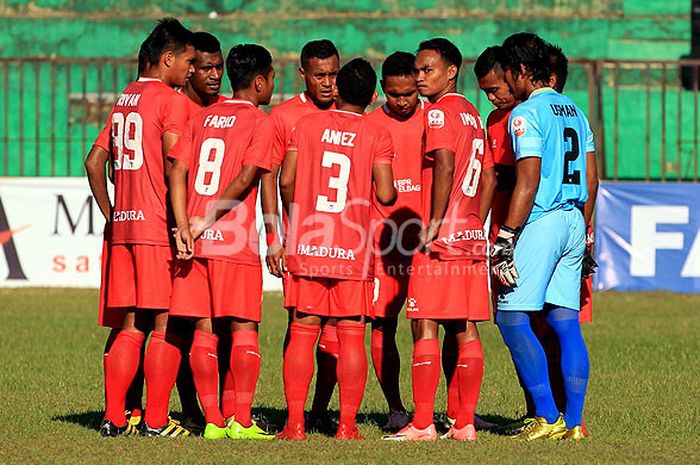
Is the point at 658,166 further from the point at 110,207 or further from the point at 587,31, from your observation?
the point at 110,207

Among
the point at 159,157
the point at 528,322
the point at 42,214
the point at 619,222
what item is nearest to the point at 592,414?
the point at 528,322

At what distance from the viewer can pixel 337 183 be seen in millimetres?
8531

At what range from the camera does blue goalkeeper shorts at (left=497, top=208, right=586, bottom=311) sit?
8.59 metres

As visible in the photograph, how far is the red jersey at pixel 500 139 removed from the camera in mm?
9164

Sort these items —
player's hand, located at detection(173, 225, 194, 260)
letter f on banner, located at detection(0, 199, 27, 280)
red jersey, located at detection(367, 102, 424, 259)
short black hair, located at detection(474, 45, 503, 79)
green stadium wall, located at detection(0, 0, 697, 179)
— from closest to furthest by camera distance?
player's hand, located at detection(173, 225, 194, 260) < short black hair, located at detection(474, 45, 503, 79) < red jersey, located at detection(367, 102, 424, 259) < letter f on banner, located at detection(0, 199, 27, 280) < green stadium wall, located at detection(0, 0, 697, 179)

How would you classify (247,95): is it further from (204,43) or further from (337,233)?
(337,233)

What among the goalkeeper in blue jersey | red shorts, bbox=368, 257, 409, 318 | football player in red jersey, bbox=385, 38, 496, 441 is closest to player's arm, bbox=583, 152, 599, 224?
the goalkeeper in blue jersey

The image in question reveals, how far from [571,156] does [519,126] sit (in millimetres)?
424

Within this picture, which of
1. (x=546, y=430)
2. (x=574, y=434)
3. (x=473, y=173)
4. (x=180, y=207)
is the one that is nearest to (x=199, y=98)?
(x=180, y=207)

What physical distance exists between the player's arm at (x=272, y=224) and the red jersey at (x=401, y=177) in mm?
923

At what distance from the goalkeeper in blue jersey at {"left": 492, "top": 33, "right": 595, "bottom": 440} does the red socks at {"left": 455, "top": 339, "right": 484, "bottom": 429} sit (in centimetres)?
23

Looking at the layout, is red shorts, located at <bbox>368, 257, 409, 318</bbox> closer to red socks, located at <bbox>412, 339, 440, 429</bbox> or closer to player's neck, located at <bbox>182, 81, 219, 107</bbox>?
red socks, located at <bbox>412, 339, 440, 429</bbox>

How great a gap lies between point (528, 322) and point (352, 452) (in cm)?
146

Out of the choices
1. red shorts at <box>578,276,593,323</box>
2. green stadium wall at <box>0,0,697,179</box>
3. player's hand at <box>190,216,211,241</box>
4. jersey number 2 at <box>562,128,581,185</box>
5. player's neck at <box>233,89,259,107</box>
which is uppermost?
green stadium wall at <box>0,0,697,179</box>
